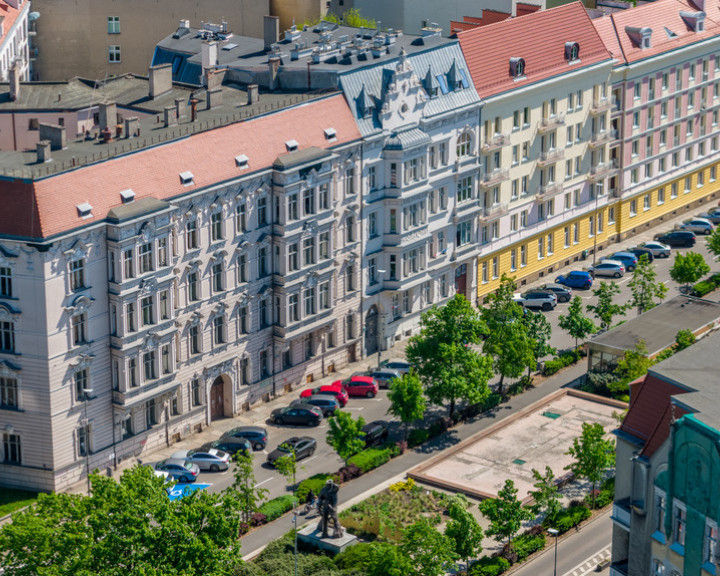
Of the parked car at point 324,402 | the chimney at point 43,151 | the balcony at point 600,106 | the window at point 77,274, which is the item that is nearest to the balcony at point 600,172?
the balcony at point 600,106

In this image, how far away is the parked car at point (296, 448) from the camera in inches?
4973

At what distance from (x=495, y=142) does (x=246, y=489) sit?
54.4m

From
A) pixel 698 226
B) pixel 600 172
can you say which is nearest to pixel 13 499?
pixel 600 172

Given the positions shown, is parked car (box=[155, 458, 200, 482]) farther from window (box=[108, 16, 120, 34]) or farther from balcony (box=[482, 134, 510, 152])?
window (box=[108, 16, 120, 34])

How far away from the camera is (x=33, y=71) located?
193 m

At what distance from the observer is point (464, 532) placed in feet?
355

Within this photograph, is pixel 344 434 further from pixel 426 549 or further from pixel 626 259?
pixel 626 259

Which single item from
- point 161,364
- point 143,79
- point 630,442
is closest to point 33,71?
point 143,79

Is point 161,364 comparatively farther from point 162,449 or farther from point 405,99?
point 405,99

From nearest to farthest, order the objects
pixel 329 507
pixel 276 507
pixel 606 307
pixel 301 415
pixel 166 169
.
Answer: pixel 329 507 → pixel 276 507 → pixel 166 169 → pixel 301 415 → pixel 606 307

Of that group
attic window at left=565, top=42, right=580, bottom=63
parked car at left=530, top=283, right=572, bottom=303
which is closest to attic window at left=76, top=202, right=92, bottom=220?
parked car at left=530, top=283, right=572, bottom=303

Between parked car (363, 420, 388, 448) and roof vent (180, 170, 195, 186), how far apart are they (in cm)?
2452

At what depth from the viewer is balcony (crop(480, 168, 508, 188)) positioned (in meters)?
156

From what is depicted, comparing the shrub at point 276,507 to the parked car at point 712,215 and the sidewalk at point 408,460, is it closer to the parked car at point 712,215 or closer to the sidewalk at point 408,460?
the sidewalk at point 408,460
